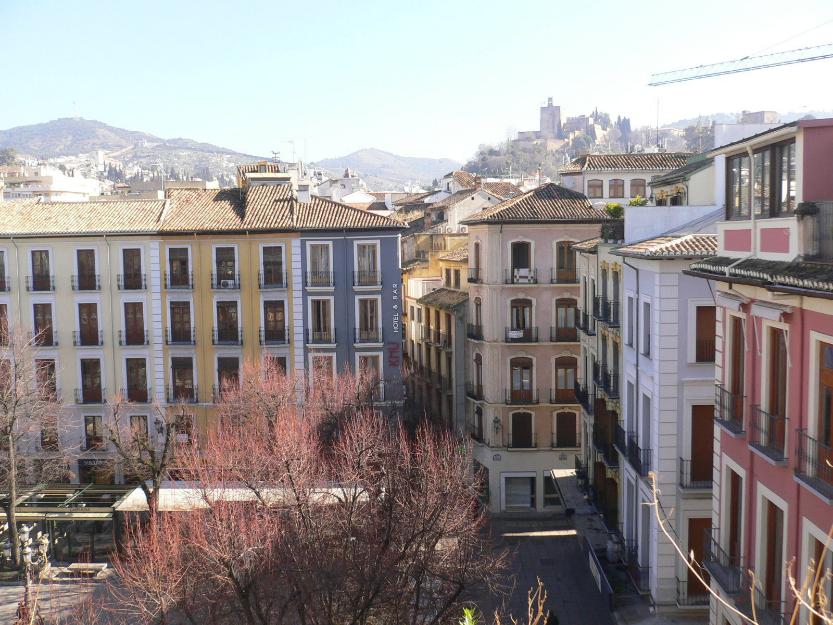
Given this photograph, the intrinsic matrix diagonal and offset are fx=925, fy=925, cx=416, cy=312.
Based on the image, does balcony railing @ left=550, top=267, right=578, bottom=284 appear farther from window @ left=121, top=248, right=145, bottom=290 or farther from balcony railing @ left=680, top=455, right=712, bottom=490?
window @ left=121, top=248, right=145, bottom=290

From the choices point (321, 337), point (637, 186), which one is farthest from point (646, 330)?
point (637, 186)

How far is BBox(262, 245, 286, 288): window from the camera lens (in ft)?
141

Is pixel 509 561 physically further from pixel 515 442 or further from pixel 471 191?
pixel 471 191

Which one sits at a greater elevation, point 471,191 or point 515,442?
point 471,191

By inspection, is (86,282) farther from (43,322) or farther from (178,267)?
(178,267)

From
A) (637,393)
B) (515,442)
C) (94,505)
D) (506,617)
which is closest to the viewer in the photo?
(637,393)

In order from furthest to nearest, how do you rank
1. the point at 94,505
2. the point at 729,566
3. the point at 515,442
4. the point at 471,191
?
the point at 471,191 → the point at 515,442 → the point at 94,505 → the point at 729,566

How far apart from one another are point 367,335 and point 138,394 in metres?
11.2

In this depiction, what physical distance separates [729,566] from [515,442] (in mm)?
26593

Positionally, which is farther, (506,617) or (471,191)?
(471,191)

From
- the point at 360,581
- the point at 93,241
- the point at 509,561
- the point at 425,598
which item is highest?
the point at 93,241

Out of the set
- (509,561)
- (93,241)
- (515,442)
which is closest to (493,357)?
(515,442)

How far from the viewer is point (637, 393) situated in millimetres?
26453

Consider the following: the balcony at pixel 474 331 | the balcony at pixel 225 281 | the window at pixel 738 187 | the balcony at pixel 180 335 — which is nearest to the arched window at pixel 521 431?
the balcony at pixel 474 331
